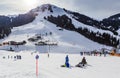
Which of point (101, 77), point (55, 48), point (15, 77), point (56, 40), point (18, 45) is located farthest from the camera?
point (56, 40)

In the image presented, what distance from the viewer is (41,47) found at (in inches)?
6142

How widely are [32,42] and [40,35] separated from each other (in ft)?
80.1

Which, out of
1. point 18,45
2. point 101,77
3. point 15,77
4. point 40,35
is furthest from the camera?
point 40,35

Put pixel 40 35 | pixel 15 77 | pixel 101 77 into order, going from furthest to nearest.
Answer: pixel 40 35 < pixel 101 77 < pixel 15 77

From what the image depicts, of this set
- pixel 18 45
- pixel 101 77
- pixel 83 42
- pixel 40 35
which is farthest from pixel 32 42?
pixel 101 77

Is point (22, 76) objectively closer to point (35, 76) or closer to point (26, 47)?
point (35, 76)

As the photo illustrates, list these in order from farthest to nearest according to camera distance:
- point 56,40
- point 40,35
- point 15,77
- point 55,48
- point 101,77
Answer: point 40,35, point 56,40, point 55,48, point 101,77, point 15,77

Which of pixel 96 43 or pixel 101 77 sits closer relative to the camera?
pixel 101 77

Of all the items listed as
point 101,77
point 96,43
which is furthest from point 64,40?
point 101,77

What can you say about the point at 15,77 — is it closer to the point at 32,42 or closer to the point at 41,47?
the point at 41,47

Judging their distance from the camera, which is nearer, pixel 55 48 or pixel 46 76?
pixel 46 76

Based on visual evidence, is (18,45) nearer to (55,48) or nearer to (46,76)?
(55,48)

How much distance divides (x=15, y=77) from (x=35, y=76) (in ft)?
5.61

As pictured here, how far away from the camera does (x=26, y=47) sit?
520 feet
